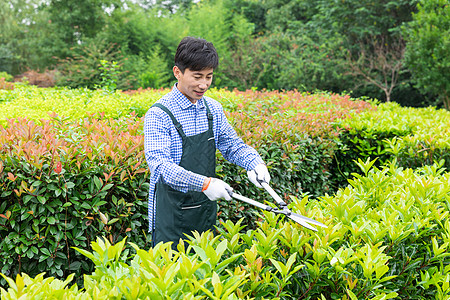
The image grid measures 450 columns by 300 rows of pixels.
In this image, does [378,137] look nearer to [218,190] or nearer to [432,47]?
[218,190]

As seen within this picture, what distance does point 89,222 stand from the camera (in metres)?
2.83

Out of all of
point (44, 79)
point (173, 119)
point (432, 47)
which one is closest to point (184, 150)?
point (173, 119)

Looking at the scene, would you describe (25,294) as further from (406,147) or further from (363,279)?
(406,147)

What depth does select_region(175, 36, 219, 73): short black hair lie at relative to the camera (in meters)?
2.19

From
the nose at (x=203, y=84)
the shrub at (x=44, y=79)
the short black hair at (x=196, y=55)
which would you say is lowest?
the shrub at (x=44, y=79)

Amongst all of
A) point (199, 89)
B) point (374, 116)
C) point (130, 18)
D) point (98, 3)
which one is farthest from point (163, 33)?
point (199, 89)

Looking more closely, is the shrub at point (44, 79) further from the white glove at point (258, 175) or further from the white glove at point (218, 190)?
the white glove at point (218, 190)

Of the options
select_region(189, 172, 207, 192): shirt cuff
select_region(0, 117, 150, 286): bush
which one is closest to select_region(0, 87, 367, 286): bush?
select_region(0, 117, 150, 286): bush

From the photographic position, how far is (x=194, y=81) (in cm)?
227

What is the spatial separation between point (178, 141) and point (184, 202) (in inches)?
14.5

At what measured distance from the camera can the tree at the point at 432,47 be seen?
8.95 metres

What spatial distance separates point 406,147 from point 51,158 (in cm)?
357

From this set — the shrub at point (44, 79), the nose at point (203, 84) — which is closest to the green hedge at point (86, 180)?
the nose at point (203, 84)

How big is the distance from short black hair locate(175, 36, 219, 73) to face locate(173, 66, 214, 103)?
0.12ft
